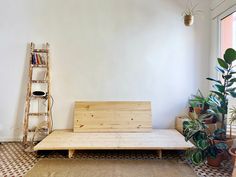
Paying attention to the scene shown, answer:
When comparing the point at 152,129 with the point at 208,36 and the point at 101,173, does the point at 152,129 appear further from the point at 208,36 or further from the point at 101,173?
the point at 208,36

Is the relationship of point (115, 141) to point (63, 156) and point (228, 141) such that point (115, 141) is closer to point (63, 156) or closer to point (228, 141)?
point (63, 156)

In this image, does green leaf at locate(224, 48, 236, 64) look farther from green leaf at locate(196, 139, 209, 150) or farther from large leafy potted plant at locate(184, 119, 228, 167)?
green leaf at locate(196, 139, 209, 150)

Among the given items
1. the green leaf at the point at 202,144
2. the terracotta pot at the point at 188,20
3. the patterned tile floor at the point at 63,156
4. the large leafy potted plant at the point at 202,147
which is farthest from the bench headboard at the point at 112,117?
the terracotta pot at the point at 188,20

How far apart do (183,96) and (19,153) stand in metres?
2.80

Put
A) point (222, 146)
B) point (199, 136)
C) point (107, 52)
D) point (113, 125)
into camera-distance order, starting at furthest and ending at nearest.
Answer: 1. point (107, 52)
2. point (113, 125)
3. point (199, 136)
4. point (222, 146)

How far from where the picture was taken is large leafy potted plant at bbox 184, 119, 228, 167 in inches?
106

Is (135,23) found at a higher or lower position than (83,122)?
higher

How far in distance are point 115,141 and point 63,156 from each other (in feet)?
2.55

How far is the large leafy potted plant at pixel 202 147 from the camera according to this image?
106 inches

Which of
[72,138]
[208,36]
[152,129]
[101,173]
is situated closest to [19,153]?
[72,138]

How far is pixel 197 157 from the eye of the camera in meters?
2.70

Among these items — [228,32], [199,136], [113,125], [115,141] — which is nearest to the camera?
[199,136]

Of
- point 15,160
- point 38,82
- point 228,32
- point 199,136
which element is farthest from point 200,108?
point 15,160

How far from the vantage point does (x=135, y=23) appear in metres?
3.94
